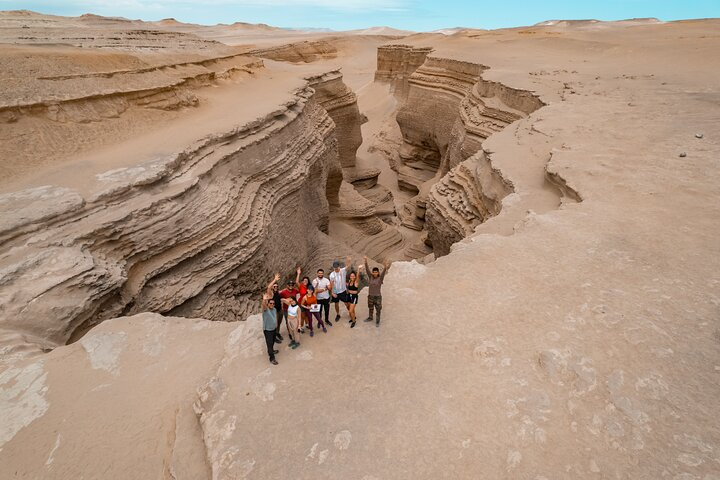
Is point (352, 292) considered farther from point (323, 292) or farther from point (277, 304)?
point (277, 304)

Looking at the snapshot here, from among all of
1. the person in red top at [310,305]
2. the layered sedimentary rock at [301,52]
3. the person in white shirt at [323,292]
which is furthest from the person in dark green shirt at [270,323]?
the layered sedimentary rock at [301,52]

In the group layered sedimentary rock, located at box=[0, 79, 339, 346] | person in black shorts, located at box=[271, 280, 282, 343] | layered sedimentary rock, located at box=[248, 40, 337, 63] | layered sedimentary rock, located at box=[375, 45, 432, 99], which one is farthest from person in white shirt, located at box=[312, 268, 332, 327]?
layered sedimentary rock, located at box=[248, 40, 337, 63]

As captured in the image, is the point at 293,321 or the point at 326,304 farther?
the point at 326,304

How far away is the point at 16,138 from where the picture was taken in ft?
24.0

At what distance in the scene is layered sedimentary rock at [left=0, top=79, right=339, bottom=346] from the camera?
16.2ft

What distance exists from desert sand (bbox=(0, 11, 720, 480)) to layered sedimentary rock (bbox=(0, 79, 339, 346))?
3 centimetres

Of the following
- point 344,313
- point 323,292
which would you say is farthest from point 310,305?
point 344,313

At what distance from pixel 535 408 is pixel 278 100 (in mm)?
10136

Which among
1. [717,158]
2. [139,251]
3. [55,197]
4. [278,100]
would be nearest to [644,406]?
[717,158]

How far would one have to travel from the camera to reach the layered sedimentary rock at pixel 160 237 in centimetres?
495

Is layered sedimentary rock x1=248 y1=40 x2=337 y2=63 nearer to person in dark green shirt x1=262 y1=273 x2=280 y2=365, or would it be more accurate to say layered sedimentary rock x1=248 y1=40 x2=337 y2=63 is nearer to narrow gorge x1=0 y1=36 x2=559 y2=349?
narrow gorge x1=0 y1=36 x2=559 y2=349

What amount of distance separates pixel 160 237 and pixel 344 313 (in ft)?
10.9

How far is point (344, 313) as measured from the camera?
466cm

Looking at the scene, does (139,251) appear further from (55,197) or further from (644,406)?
(644,406)
